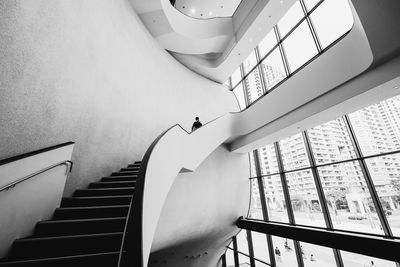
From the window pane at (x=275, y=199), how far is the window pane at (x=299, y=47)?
5.04m

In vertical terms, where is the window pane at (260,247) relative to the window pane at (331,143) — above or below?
below

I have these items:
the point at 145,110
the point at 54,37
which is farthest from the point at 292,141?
the point at 54,37

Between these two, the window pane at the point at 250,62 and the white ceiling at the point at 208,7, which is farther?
the window pane at the point at 250,62

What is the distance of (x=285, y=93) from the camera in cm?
620

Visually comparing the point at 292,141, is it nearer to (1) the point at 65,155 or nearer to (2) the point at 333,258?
(2) the point at 333,258

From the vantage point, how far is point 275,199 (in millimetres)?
8203

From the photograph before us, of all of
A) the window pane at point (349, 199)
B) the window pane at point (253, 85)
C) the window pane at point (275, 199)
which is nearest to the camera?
the window pane at point (349, 199)

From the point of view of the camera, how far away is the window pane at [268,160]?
843cm

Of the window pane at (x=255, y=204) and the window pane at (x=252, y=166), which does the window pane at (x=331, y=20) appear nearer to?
the window pane at (x=252, y=166)

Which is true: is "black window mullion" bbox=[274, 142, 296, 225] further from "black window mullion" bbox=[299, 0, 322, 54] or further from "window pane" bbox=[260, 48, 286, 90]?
"black window mullion" bbox=[299, 0, 322, 54]

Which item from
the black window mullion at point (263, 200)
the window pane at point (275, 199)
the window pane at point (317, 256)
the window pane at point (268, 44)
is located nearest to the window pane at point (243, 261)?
the black window mullion at point (263, 200)

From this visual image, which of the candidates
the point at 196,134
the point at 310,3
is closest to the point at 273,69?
the point at 310,3

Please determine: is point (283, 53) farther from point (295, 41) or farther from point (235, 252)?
point (235, 252)

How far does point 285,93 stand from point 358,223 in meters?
4.59
